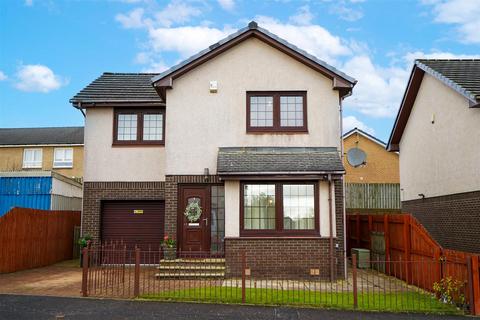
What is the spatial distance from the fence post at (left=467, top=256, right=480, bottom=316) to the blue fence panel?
48.2 feet

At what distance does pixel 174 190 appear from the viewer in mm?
15031

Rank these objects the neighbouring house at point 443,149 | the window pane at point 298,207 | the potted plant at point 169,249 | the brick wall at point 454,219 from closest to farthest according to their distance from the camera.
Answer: the brick wall at point 454,219 → the neighbouring house at point 443,149 → the window pane at point 298,207 → the potted plant at point 169,249

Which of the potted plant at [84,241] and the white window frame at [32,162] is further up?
the white window frame at [32,162]

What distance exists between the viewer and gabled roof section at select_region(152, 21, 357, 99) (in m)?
14.9

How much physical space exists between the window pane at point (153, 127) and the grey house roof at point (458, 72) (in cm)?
933

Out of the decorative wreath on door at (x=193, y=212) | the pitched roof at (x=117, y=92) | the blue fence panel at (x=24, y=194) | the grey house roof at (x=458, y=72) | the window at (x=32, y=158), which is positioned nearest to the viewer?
the grey house roof at (x=458, y=72)

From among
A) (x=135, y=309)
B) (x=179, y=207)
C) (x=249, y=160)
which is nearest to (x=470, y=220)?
(x=249, y=160)

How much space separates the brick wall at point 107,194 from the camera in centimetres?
1709

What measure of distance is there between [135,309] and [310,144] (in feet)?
24.7

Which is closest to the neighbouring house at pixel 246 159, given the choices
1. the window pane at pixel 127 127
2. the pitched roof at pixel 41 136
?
the window pane at pixel 127 127

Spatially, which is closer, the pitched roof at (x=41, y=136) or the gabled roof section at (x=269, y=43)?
the gabled roof section at (x=269, y=43)

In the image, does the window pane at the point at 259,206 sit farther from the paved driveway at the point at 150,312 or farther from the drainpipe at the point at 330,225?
the paved driveway at the point at 150,312

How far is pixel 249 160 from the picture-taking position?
47.2ft

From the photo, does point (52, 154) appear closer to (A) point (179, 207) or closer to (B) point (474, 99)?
(A) point (179, 207)
